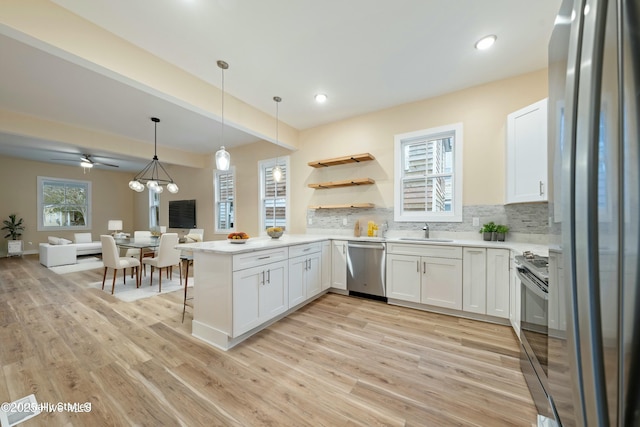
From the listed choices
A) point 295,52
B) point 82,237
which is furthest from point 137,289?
point 82,237

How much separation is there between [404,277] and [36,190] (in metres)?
10.8

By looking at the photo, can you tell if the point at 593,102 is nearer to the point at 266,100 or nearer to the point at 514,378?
the point at 514,378

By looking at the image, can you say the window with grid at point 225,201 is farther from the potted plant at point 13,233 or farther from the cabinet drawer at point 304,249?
the potted plant at point 13,233

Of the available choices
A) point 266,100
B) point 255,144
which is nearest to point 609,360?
point 266,100

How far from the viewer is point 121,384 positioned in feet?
5.78

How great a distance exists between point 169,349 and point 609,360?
2797 mm

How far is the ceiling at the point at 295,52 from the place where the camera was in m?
2.03

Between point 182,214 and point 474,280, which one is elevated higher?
point 182,214

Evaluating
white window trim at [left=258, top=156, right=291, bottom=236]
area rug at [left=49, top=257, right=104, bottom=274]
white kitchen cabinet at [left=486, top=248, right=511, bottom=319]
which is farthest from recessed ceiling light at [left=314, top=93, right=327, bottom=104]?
area rug at [left=49, top=257, right=104, bottom=274]

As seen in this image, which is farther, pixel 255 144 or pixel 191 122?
pixel 255 144

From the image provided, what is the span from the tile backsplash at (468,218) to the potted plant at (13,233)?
8.79m

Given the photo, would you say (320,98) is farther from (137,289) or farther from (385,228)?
(137,289)

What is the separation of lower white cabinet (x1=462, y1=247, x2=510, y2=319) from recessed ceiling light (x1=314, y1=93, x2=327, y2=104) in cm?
278

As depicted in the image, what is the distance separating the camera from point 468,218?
10.5 feet
